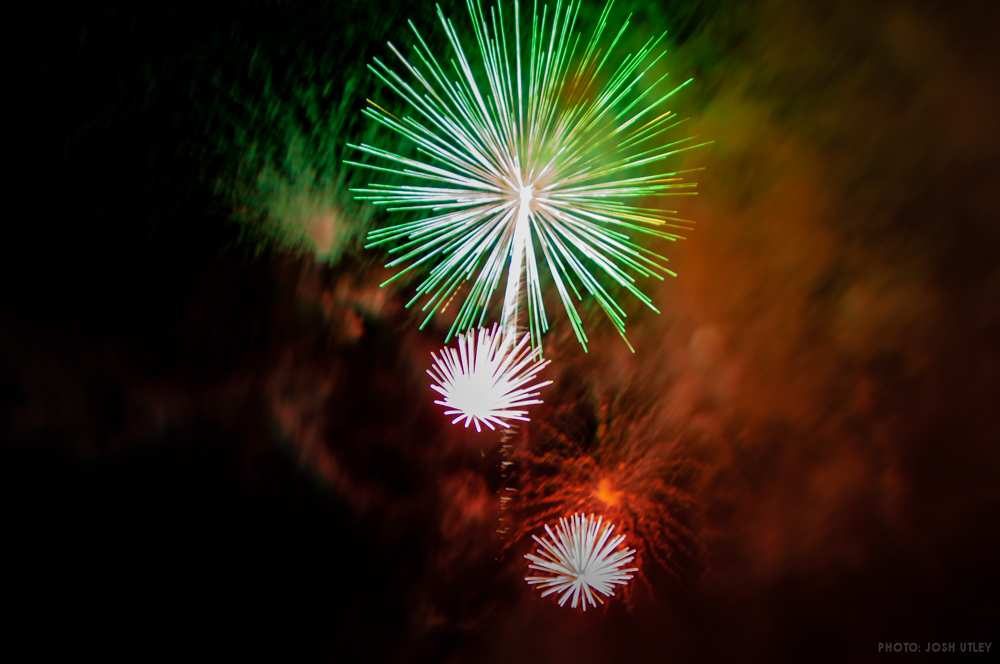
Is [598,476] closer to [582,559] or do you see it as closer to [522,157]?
[582,559]

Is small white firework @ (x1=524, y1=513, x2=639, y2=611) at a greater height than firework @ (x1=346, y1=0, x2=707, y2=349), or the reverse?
firework @ (x1=346, y1=0, x2=707, y2=349)

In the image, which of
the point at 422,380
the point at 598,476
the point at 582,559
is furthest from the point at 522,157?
the point at 582,559

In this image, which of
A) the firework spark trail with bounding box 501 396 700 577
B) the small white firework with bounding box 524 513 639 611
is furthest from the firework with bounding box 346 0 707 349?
the small white firework with bounding box 524 513 639 611

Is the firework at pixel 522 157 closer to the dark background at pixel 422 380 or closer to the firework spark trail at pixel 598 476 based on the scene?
the dark background at pixel 422 380

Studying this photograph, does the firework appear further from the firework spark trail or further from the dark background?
the firework spark trail

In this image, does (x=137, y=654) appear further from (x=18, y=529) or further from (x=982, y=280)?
(x=982, y=280)

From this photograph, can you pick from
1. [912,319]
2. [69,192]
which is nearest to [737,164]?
[912,319]
